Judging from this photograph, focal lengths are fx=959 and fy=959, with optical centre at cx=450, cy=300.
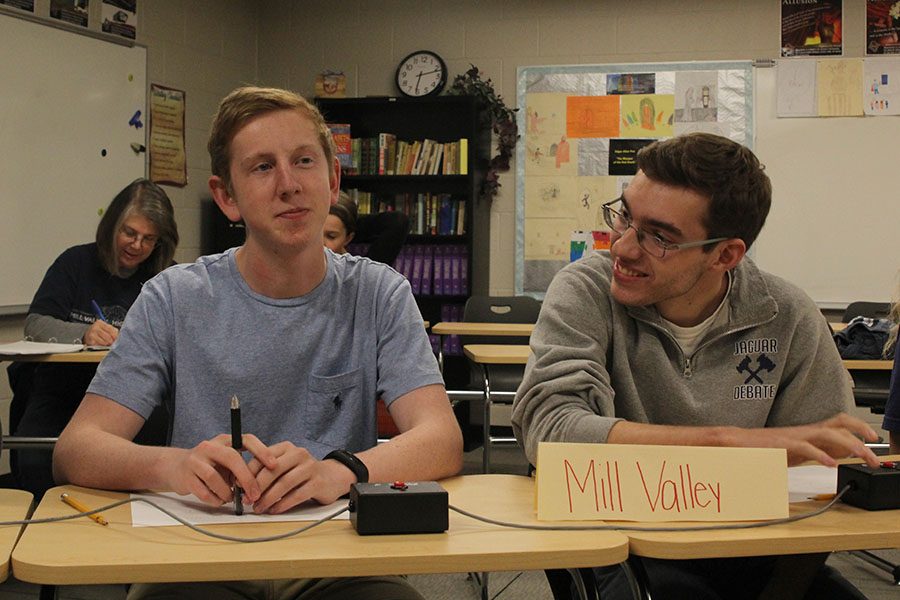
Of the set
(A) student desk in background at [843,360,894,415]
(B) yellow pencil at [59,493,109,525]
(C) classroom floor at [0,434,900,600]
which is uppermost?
(B) yellow pencil at [59,493,109,525]

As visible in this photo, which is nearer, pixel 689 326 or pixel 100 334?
pixel 689 326

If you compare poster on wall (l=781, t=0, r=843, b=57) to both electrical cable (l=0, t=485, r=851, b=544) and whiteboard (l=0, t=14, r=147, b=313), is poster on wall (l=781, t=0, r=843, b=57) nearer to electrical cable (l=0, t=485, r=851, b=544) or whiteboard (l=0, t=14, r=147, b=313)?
whiteboard (l=0, t=14, r=147, b=313)

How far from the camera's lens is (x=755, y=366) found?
5.17 feet

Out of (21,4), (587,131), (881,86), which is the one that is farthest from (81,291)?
(881,86)

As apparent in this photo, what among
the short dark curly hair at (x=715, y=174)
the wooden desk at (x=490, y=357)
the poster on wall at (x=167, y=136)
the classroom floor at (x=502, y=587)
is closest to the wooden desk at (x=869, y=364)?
the classroom floor at (x=502, y=587)

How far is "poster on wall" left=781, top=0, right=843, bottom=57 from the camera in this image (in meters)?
5.55

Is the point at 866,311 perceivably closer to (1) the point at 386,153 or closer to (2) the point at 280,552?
(1) the point at 386,153

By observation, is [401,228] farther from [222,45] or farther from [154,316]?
[154,316]

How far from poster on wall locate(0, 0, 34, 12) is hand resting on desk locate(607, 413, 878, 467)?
149 inches

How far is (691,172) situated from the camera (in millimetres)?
1533

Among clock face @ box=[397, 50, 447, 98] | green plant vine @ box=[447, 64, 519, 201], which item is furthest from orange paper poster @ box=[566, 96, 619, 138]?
clock face @ box=[397, 50, 447, 98]

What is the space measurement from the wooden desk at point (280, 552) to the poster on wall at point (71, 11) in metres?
3.85

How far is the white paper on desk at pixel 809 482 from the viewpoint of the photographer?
1329 mm

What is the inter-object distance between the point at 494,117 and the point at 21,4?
274cm
